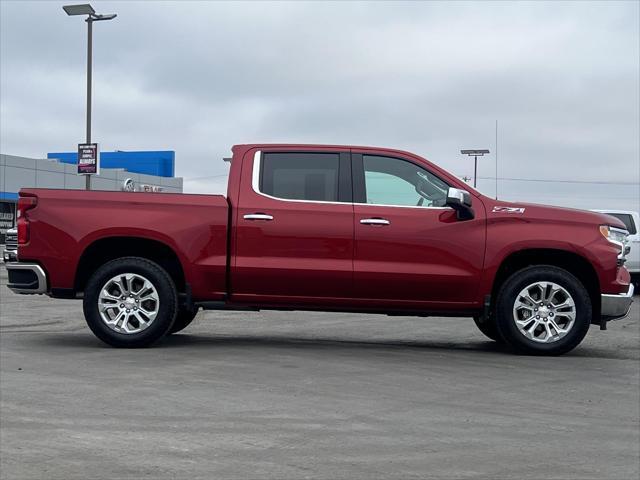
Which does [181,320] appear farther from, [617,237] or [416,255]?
[617,237]

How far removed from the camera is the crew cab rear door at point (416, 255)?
8789mm

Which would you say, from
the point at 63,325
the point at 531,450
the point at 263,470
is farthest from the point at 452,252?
the point at 63,325

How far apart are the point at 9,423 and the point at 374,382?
9.10 feet

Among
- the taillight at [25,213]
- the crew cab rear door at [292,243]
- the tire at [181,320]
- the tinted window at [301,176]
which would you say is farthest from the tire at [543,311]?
the taillight at [25,213]

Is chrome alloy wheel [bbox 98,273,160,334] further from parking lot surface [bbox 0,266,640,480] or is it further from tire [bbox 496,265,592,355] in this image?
tire [bbox 496,265,592,355]

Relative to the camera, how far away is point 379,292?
28.9 feet

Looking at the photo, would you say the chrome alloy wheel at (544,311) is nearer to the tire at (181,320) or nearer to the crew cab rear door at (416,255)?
the crew cab rear door at (416,255)

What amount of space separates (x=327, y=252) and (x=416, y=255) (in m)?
0.83

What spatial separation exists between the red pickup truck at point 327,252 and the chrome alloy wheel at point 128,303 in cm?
1

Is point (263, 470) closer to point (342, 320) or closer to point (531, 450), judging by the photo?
point (531, 450)

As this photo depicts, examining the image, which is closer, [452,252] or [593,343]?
[452,252]

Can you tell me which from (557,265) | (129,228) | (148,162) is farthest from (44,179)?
(557,265)

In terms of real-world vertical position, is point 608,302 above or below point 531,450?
above

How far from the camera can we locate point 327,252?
880 centimetres
